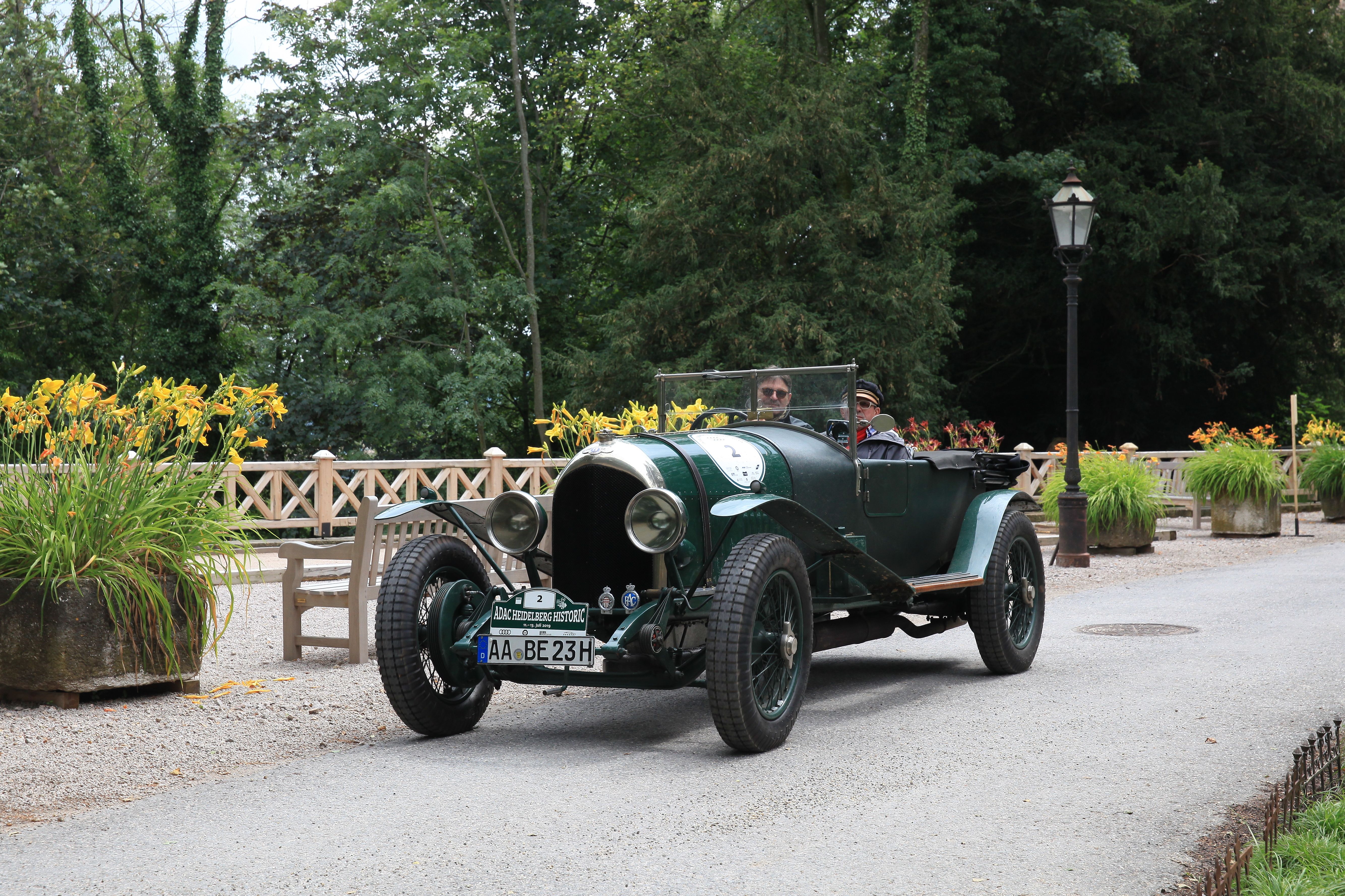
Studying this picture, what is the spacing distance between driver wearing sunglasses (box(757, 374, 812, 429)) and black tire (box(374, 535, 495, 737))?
1.84m

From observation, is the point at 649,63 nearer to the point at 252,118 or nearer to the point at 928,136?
the point at 928,136

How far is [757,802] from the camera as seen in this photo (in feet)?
14.5

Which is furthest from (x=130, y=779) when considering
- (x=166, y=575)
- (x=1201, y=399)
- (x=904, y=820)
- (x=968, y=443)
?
(x=1201, y=399)

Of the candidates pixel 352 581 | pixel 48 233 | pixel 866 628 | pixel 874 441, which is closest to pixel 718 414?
pixel 874 441

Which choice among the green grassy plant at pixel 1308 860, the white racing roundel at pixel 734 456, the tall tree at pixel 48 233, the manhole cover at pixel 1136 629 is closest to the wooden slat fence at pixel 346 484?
the manhole cover at pixel 1136 629

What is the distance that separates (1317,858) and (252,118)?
29.4 metres

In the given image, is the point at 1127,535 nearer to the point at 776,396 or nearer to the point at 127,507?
the point at 776,396

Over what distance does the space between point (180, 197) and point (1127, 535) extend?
21117 millimetres

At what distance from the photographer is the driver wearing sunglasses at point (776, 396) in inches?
265

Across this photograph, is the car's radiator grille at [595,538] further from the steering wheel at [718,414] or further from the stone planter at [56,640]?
the stone planter at [56,640]

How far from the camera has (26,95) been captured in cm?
2700

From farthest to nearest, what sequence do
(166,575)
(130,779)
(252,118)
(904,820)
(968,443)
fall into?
1. (252,118)
2. (968,443)
3. (166,575)
4. (130,779)
5. (904,820)

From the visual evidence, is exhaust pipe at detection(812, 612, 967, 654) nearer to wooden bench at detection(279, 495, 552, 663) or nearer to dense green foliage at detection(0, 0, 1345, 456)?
wooden bench at detection(279, 495, 552, 663)

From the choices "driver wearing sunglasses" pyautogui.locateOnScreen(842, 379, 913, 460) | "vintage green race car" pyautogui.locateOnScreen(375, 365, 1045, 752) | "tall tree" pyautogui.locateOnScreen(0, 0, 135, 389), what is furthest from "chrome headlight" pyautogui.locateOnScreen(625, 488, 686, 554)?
"tall tree" pyautogui.locateOnScreen(0, 0, 135, 389)
